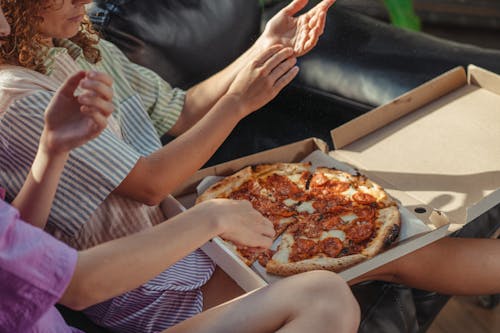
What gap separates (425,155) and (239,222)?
0.61m

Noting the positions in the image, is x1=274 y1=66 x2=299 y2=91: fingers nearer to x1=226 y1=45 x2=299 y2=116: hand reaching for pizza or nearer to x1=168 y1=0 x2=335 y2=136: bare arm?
x1=226 y1=45 x2=299 y2=116: hand reaching for pizza

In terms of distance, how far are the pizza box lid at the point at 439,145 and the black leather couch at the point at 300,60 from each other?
0.57 feet

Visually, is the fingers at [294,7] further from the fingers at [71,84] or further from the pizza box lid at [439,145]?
the fingers at [71,84]

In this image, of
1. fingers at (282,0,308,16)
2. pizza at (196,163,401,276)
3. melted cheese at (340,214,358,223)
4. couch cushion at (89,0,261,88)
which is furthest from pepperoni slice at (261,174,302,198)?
couch cushion at (89,0,261,88)

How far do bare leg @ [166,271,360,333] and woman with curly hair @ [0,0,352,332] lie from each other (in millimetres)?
85

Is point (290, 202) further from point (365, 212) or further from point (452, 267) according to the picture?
point (452, 267)

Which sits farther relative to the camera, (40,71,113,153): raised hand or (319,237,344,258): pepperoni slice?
(319,237,344,258): pepperoni slice

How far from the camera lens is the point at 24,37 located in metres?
1.33

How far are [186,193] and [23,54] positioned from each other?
44 cm

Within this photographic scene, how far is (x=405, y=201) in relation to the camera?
1.54 meters

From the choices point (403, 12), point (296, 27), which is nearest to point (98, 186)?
point (296, 27)

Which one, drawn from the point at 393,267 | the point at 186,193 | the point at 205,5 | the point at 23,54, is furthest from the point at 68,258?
the point at 205,5

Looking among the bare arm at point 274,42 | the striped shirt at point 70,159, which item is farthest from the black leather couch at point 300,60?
the striped shirt at point 70,159

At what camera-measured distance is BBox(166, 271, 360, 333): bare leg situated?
1179 mm
